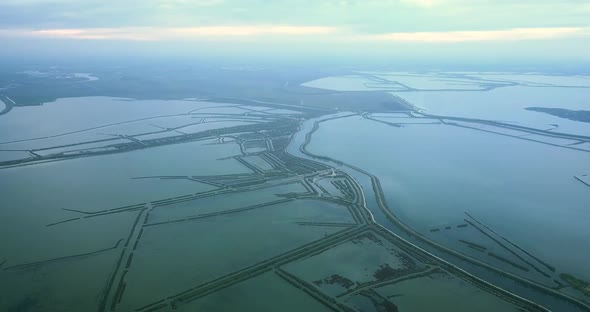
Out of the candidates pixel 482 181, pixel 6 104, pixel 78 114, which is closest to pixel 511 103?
pixel 482 181

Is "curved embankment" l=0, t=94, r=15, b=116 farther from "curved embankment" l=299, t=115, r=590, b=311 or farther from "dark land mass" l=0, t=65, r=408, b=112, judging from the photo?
"curved embankment" l=299, t=115, r=590, b=311

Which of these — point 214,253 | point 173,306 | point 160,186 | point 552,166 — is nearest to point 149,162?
point 160,186

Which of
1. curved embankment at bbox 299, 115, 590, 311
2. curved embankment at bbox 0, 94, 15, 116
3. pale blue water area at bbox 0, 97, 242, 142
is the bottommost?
curved embankment at bbox 299, 115, 590, 311

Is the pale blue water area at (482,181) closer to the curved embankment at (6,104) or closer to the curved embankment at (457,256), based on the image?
the curved embankment at (457,256)

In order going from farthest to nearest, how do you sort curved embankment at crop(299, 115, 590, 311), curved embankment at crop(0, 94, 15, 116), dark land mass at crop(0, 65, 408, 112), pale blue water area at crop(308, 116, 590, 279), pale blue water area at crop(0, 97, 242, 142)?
1. dark land mass at crop(0, 65, 408, 112)
2. curved embankment at crop(0, 94, 15, 116)
3. pale blue water area at crop(0, 97, 242, 142)
4. pale blue water area at crop(308, 116, 590, 279)
5. curved embankment at crop(299, 115, 590, 311)

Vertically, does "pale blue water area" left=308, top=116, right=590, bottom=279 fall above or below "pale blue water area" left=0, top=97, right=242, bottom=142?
below

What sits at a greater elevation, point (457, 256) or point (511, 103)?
point (511, 103)

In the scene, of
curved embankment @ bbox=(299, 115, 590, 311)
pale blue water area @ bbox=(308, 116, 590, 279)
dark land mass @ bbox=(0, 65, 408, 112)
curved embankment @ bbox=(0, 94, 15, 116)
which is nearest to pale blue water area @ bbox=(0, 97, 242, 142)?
curved embankment @ bbox=(0, 94, 15, 116)

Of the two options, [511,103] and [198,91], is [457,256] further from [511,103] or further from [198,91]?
[198,91]
